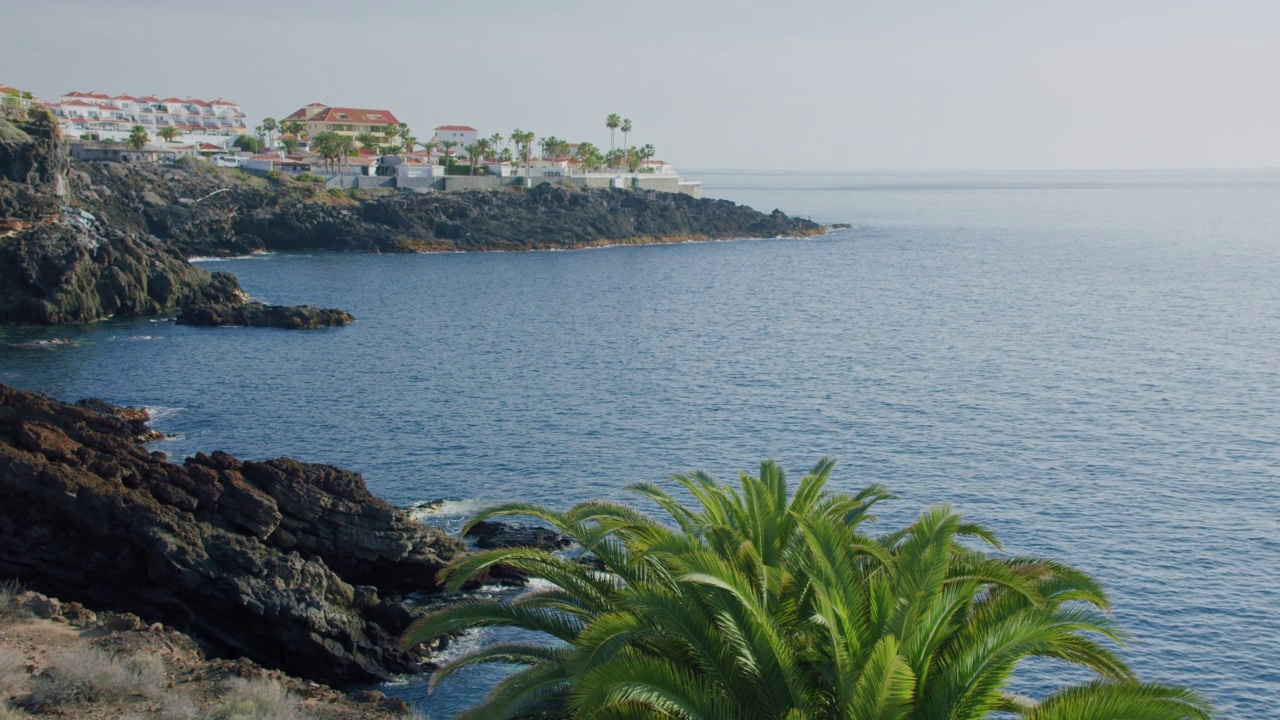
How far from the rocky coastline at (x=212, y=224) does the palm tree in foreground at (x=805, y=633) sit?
222 ft

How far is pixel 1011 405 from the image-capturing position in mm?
55031

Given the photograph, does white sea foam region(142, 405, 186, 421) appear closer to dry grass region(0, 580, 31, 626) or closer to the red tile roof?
dry grass region(0, 580, 31, 626)

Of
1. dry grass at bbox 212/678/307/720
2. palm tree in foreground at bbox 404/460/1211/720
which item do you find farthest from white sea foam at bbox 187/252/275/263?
palm tree in foreground at bbox 404/460/1211/720

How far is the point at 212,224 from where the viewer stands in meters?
126

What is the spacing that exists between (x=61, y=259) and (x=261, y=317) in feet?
45.6

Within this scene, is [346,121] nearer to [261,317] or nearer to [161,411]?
[261,317]

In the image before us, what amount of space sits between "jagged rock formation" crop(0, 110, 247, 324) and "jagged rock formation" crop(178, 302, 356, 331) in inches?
188

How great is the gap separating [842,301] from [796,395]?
134ft

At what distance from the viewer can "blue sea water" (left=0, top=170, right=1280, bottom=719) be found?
115 feet

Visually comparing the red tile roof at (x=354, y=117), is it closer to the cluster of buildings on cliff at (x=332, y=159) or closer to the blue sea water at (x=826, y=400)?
the cluster of buildings on cliff at (x=332, y=159)

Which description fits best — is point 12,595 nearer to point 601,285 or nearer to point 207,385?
point 207,385

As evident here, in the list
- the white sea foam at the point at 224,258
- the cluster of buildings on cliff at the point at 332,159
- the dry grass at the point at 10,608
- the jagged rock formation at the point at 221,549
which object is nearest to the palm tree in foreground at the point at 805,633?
the jagged rock formation at the point at 221,549

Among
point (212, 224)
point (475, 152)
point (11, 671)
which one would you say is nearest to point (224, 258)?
point (212, 224)

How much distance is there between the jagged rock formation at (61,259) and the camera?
246ft
